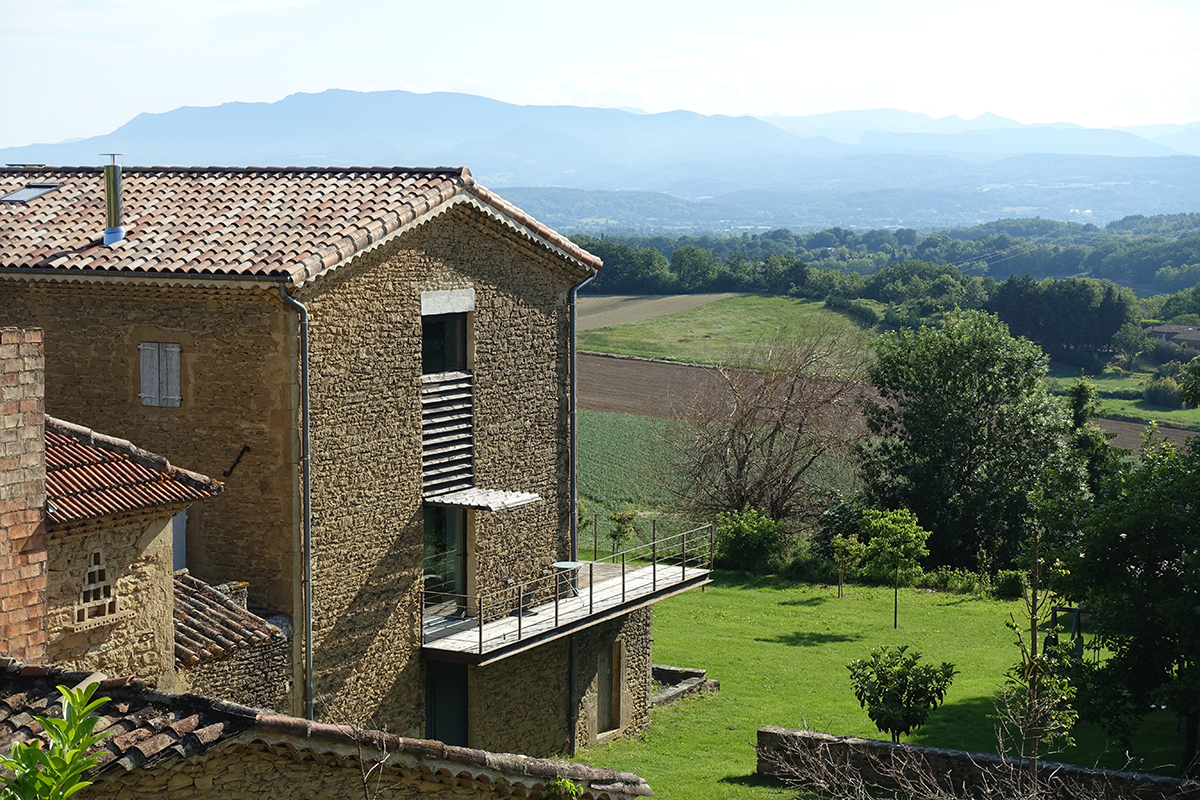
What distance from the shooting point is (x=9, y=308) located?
18.7m

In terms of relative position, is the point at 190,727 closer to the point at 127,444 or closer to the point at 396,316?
the point at 127,444

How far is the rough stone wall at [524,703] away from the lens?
21234 mm

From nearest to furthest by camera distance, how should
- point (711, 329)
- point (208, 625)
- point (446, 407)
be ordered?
point (208, 625) → point (446, 407) → point (711, 329)

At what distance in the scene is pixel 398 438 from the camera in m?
19.4

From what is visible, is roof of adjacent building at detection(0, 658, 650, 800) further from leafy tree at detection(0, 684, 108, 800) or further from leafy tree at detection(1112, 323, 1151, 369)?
leafy tree at detection(1112, 323, 1151, 369)

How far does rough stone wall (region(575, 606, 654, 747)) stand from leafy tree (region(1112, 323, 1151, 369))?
74.7 meters

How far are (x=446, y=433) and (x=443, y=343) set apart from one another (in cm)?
145

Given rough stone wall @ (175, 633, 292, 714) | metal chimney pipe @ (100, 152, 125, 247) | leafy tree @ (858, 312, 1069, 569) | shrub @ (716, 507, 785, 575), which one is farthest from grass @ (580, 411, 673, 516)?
rough stone wall @ (175, 633, 292, 714)

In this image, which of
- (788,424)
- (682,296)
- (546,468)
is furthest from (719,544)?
(682,296)

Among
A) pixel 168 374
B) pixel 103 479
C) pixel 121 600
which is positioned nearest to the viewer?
pixel 103 479

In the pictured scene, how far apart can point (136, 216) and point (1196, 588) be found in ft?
55.0

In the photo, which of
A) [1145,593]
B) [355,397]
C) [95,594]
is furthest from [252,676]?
[1145,593]

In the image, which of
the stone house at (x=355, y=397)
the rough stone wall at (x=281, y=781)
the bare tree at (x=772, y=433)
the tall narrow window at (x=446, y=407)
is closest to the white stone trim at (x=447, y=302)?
the stone house at (x=355, y=397)

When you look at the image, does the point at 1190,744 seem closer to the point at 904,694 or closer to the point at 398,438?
the point at 904,694
